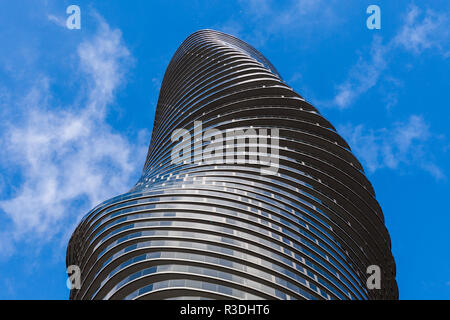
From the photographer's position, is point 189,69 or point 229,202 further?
point 189,69

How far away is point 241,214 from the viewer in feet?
149

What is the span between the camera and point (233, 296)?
36.3 m

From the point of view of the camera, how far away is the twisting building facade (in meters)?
38.5

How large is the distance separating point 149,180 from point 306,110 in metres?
24.2

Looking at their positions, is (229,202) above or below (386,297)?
above

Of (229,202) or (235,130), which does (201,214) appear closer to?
(229,202)

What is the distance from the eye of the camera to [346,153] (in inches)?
2564

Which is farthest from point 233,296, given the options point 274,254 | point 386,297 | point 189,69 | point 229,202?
point 189,69

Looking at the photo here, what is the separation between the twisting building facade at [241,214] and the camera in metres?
38.5
